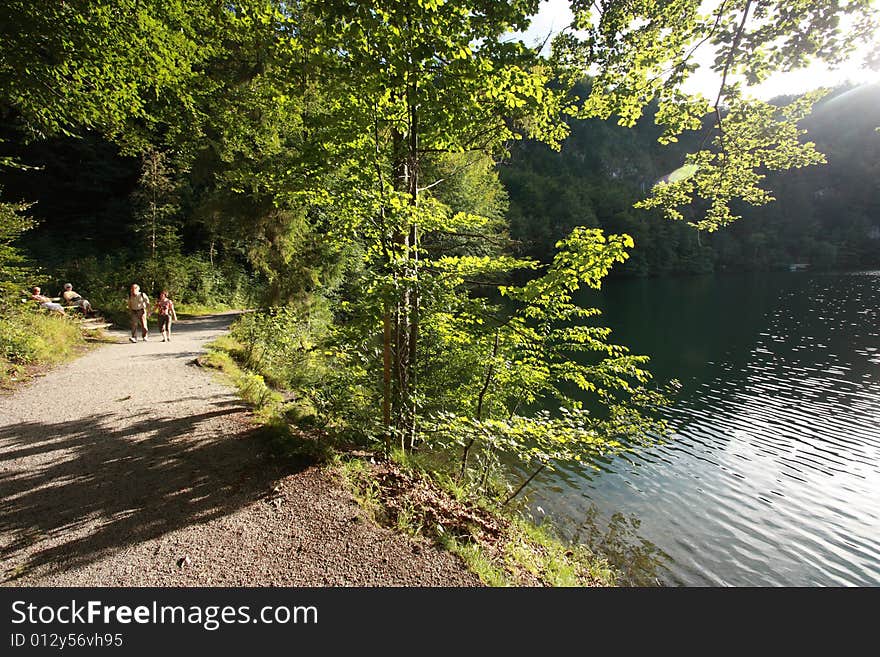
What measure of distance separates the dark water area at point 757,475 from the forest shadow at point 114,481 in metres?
5.37

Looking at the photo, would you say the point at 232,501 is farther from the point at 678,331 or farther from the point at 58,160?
the point at 58,160

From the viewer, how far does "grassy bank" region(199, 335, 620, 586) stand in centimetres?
388

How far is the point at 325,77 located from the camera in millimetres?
4867

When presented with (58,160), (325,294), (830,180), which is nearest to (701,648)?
(325,294)

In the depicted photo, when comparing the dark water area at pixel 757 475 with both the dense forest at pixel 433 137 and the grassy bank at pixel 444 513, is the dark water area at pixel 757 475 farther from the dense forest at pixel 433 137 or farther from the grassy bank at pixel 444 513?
the dense forest at pixel 433 137

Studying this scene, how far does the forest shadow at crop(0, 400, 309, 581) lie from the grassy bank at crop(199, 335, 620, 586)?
1.55 ft

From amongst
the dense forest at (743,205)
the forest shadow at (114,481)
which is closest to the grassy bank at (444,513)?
the forest shadow at (114,481)

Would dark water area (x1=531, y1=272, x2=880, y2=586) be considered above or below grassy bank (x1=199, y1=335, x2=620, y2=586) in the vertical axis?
below

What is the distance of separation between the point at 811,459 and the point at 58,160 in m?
42.0

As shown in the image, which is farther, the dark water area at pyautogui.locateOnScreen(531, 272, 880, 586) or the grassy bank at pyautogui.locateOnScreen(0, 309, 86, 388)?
the grassy bank at pyautogui.locateOnScreen(0, 309, 86, 388)

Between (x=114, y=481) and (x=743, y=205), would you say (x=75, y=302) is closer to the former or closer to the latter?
(x=114, y=481)

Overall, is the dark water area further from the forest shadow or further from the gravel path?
the forest shadow

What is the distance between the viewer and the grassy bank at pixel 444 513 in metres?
3.88

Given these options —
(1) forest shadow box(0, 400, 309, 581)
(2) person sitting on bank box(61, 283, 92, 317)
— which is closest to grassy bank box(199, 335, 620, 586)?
(1) forest shadow box(0, 400, 309, 581)
